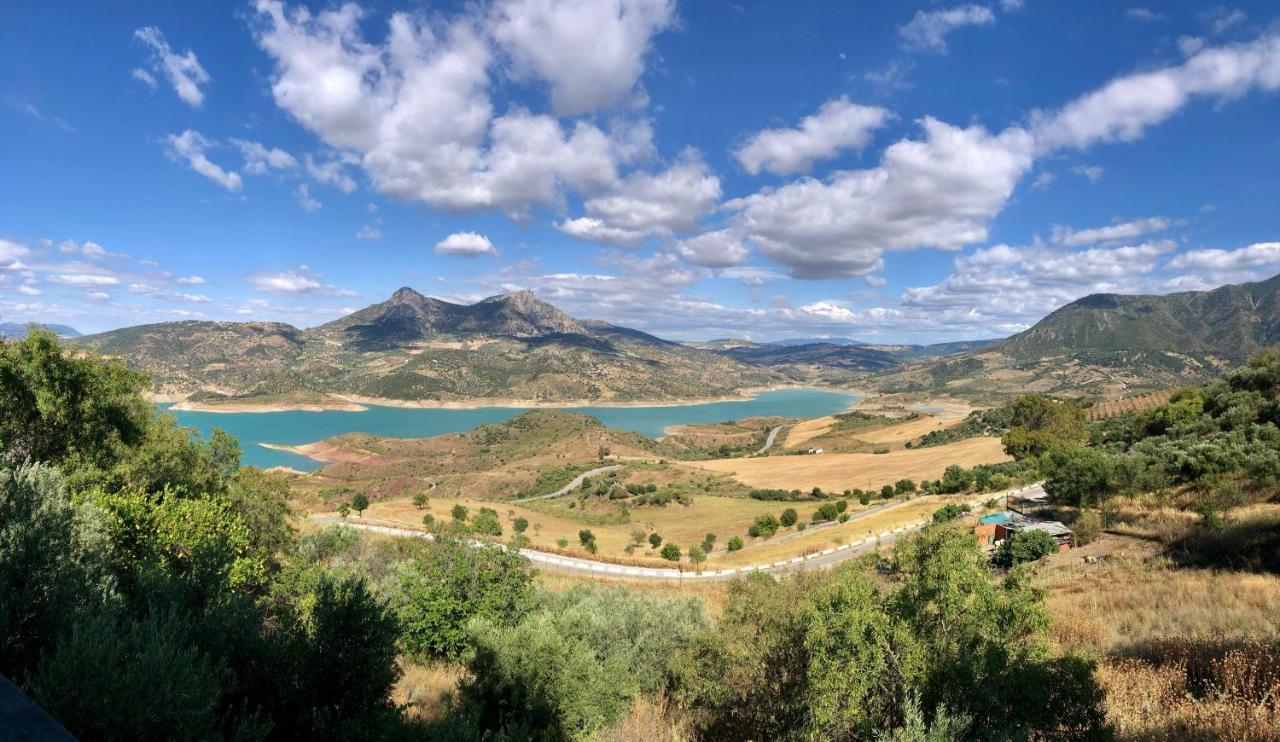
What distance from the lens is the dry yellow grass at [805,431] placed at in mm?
138225

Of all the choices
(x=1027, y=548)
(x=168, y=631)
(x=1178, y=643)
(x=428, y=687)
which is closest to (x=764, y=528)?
(x=1027, y=548)

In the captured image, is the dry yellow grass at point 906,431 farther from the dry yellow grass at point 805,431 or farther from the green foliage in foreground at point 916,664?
the green foliage in foreground at point 916,664

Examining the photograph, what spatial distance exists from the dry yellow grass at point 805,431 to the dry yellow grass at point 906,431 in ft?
49.5

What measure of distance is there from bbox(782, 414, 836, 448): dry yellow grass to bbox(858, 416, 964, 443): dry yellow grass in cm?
1507

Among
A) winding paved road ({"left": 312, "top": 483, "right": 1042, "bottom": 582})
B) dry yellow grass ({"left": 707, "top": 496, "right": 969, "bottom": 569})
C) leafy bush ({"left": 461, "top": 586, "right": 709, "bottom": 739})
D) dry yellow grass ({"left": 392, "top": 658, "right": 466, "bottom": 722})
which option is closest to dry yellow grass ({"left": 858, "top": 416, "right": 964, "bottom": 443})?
dry yellow grass ({"left": 707, "top": 496, "right": 969, "bottom": 569})

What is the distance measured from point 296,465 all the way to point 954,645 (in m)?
140

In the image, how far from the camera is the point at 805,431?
151625 millimetres

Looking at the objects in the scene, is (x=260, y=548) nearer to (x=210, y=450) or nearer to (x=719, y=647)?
(x=210, y=450)

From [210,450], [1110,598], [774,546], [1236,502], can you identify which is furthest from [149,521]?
[774,546]

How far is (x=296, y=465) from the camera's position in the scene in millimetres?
119750

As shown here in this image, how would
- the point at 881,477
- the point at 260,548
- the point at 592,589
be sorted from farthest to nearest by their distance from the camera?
the point at 881,477
the point at 260,548
the point at 592,589

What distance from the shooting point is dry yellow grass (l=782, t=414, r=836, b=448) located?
13823 cm

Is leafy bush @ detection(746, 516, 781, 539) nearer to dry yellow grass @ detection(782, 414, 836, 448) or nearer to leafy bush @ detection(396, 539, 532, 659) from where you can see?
leafy bush @ detection(396, 539, 532, 659)

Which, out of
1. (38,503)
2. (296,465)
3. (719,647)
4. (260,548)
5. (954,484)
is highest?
(38,503)
